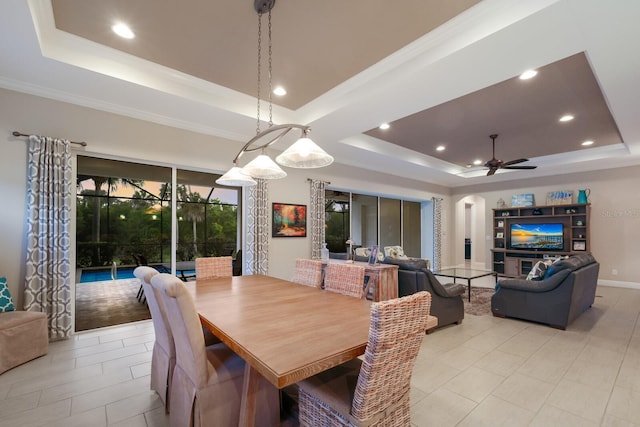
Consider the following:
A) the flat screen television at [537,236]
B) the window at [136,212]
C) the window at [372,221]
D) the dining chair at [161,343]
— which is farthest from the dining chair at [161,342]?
the flat screen television at [537,236]

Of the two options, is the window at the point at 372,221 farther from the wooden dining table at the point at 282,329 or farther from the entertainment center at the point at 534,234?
the wooden dining table at the point at 282,329

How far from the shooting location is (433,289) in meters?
3.77

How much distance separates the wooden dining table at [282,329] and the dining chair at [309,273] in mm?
357

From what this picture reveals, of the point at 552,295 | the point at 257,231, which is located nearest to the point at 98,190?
the point at 257,231

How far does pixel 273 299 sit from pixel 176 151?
10.1ft

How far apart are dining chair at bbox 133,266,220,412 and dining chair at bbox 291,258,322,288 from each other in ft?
4.46

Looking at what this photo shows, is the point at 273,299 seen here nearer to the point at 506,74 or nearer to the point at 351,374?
the point at 351,374

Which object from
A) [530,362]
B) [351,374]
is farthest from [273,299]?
[530,362]

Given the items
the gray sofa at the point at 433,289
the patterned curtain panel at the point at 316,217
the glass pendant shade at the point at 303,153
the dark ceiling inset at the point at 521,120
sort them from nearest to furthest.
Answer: the glass pendant shade at the point at 303,153 < the dark ceiling inset at the point at 521,120 < the gray sofa at the point at 433,289 < the patterned curtain panel at the point at 316,217

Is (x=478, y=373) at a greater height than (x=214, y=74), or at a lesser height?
lesser

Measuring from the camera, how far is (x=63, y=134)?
3496mm

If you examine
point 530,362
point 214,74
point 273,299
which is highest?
point 214,74

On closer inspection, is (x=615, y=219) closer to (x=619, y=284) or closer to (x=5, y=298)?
(x=619, y=284)

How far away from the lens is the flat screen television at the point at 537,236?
761cm
